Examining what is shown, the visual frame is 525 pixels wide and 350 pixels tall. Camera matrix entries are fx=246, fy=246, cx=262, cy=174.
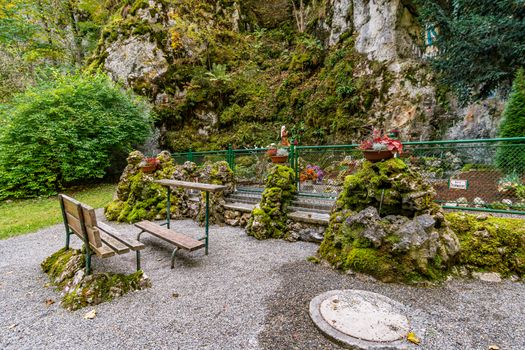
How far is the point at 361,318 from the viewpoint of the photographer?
246 cm

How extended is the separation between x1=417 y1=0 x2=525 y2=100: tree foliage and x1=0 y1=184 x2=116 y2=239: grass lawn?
42.2 ft

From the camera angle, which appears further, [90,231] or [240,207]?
[240,207]

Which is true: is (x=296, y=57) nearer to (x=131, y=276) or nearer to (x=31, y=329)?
(x=131, y=276)

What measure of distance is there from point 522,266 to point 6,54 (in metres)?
22.5

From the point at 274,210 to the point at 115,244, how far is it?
117 inches

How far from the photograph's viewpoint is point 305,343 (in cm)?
221

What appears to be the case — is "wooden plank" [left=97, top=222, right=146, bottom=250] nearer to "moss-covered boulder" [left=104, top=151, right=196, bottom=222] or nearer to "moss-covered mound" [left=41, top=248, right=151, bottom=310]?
"moss-covered mound" [left=41, top=248, right=151, bottom=310]

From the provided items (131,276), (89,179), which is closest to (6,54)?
(89,179)

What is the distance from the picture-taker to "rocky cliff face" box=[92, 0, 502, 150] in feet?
31.1

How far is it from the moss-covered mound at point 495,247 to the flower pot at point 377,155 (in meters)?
1.62

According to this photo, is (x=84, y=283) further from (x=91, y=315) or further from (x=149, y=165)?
(x=149, y=165)

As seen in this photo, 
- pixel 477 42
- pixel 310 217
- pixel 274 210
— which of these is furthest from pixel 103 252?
pixel 477 42

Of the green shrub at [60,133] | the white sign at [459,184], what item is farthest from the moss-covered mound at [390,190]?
the green shrub at [60,133]

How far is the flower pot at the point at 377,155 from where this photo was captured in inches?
147
